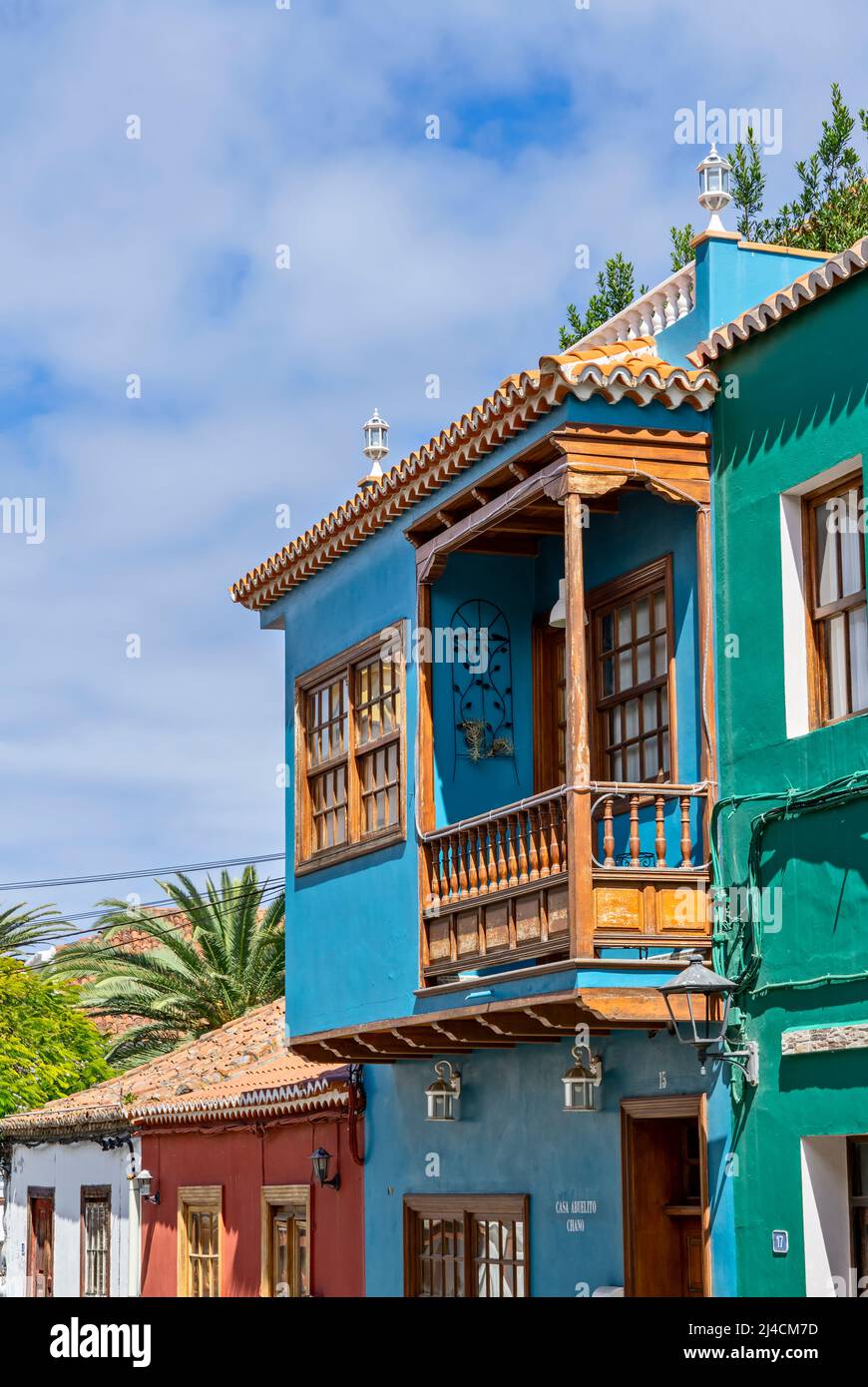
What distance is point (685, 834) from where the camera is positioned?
441 inches

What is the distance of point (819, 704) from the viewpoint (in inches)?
418

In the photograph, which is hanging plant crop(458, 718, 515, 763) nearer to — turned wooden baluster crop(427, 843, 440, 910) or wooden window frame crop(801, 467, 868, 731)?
turned wooden baluster crop(427, 843, 440, 910)

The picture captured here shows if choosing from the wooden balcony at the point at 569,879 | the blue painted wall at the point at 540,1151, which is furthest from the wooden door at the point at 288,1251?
the wooden balcony at the point at 569,879

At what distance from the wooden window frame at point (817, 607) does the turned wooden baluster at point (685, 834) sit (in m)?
0.97

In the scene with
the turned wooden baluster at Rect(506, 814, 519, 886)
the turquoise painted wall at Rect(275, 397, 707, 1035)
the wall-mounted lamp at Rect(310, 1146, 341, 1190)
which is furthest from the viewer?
the wall-mounted lamp at Rect(310, 1146, 341, 1190)

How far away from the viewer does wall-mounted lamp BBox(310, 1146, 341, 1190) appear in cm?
1638

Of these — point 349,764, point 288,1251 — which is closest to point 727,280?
point 349,764

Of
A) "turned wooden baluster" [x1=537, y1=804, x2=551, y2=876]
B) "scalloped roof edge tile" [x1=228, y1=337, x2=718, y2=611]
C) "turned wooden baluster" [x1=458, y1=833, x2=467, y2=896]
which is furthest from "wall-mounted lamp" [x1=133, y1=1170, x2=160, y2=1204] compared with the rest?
"turned wooden baluster" [x1=537, y1=804, x2=551, y2=876]

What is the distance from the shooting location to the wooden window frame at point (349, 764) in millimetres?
13859

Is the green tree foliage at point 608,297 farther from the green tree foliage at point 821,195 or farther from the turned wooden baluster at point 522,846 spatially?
the turned wooden baluster at point 522,846

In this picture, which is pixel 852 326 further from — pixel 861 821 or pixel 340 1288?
pixel 340 1288

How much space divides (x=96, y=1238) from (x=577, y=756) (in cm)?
1405

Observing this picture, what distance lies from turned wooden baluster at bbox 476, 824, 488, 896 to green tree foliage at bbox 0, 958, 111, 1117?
15800 mm
